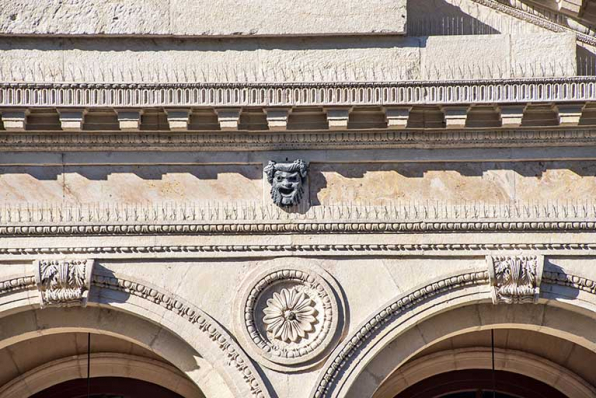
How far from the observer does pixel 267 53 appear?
14.9m

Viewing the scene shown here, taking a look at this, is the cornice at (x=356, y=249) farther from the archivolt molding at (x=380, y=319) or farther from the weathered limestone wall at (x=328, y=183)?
the weathered limestone wall at (x=328, y=183)

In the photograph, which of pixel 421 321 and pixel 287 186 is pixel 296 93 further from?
pixel 421 321

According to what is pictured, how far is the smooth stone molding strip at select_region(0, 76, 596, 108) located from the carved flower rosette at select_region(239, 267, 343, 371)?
152 cm

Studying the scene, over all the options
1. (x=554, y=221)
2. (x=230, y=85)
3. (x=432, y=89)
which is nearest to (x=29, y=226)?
(x=230, y=85)

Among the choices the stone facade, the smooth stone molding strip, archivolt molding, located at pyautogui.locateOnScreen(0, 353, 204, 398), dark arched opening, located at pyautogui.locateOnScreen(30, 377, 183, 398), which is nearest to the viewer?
the smooth stone molding strip

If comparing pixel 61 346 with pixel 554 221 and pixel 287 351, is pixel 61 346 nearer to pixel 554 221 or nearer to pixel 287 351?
pixel 287 351

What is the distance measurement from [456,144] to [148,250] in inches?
112

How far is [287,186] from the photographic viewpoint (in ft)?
48.2

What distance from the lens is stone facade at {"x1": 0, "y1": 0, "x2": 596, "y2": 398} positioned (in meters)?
14.5

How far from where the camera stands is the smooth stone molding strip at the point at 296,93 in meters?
14.4

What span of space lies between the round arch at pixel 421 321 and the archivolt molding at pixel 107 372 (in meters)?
2.07

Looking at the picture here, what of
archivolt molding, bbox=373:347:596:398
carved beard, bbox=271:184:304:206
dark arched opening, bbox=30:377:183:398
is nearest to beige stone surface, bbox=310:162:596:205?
carved beard, bbox=271:184:304:206

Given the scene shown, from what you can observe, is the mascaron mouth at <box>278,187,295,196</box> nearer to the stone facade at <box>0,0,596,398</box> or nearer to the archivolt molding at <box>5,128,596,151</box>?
the stone facade at <box>0,0,596,398</box>

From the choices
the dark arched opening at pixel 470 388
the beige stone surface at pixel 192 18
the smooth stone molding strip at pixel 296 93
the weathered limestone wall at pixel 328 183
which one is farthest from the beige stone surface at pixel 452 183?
the dark arched opening at pixel 470 388
